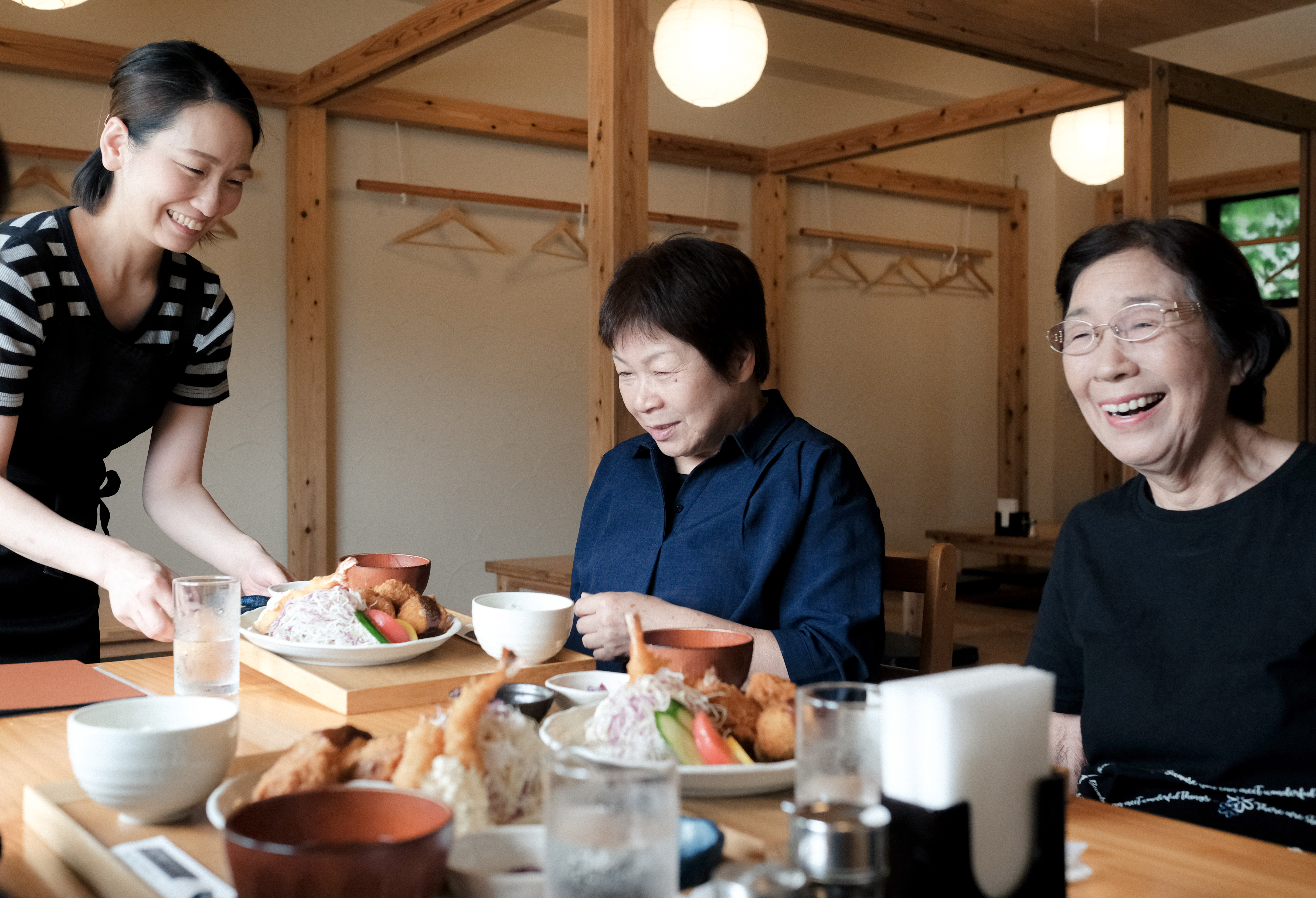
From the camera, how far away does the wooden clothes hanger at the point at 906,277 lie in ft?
21.6

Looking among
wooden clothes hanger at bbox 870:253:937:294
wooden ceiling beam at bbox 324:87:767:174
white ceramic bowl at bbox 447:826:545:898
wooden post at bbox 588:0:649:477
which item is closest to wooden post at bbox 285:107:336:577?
wooden ceiling beam at bbox 324:87:767:174

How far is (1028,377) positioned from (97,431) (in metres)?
6.20

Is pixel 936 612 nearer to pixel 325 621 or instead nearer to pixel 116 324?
pixel 325 621

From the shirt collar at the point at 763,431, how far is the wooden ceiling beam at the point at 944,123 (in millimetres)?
3048

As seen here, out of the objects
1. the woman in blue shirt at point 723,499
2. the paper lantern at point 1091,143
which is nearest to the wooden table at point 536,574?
the woman in blue shirt at point 723,499

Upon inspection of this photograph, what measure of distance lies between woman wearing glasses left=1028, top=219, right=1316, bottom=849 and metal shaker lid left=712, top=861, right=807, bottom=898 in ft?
2.61

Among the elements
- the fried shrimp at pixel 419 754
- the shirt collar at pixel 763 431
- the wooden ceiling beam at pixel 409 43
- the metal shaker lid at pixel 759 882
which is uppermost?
the wooden ceiling beam at pixel 409 43

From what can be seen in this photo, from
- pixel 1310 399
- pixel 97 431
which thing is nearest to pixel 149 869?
pixel 97 431

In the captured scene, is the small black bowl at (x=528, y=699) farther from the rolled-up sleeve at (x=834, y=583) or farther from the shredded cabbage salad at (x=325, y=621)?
the rolled-up sleeve at (x=834, y=583)

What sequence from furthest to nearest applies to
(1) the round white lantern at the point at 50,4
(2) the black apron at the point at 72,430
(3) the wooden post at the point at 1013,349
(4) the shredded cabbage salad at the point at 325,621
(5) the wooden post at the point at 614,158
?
1. (3) the wooden post at the point at 1013,349
2. (1) the round white lantern at the point at 50,4
3. (5) the wooden post at the point at 614,158
4. (2) the black apron at the point at 72,430
5. (4) the shredded cabbage salad at the point at 325,621

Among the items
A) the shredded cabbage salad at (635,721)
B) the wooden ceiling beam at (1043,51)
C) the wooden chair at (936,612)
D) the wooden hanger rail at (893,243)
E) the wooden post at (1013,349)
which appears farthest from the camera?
the wooden post at (1013,349)

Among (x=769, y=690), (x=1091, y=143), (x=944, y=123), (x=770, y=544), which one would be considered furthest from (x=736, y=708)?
(x=944, y=123)

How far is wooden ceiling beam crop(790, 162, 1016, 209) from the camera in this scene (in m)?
6.20

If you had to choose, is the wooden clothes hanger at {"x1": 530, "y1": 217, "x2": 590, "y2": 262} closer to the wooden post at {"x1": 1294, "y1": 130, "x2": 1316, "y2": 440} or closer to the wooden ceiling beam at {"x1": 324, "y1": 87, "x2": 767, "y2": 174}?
the wooden ceiling beam at {"x1": 324, "y1": 87, "x2": 767, "y2": 174}
